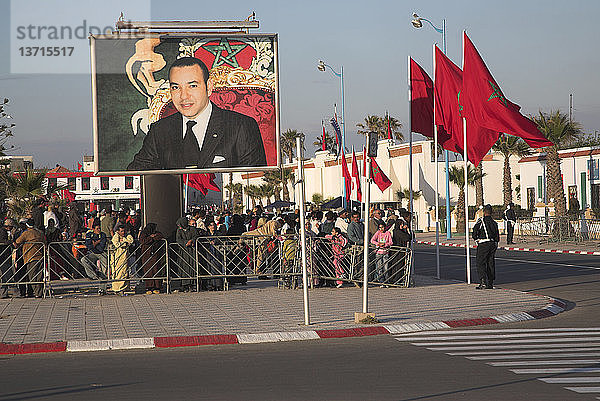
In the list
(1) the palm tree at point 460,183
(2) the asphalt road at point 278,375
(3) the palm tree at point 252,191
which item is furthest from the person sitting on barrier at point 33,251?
(3) the palm tree at point 252,191

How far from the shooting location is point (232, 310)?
1520 cm

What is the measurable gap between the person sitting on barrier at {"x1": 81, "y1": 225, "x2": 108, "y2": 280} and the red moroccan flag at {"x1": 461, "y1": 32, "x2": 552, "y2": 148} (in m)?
8.68

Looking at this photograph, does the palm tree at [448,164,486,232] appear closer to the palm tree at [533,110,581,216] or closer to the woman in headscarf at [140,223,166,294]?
the palm tree at [533,110,581,216]

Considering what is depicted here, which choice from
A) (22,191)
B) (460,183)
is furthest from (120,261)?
(460,183)

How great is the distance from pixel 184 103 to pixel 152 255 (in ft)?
11.2

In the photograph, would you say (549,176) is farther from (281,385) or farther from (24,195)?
(281,385)

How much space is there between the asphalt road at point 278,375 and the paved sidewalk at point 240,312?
109cm

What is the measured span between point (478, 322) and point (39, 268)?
9597 millimetres

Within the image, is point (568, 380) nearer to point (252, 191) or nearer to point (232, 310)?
point (232, 310)

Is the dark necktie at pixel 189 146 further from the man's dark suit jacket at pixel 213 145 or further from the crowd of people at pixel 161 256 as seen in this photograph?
the crowd of people at pixel 161 256

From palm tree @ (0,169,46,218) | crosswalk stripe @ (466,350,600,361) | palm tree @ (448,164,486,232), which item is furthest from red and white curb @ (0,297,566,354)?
palm tree @ (448,164,486,232)

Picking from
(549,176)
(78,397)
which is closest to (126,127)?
(78,397)

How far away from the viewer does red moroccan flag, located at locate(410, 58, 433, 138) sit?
877 inches

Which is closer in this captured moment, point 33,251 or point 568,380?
point 568,380
